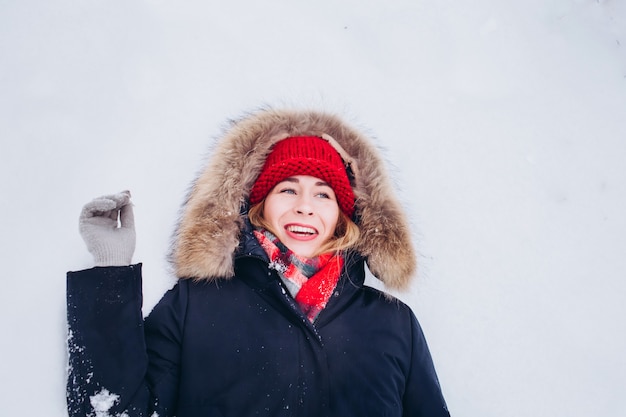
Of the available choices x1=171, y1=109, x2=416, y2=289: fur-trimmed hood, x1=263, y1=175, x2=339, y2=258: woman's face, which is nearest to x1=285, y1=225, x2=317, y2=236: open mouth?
x1=263, y1=175, x2=339, y2=258: woman's face

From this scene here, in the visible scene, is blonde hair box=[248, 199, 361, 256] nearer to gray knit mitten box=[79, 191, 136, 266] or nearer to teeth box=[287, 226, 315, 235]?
teeth box=[287, 226, 315, 235]

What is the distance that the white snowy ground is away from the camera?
7.41ft

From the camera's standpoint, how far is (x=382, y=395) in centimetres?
183

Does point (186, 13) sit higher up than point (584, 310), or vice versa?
point (186, 13)

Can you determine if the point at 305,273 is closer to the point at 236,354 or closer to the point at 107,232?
the point at 236,354

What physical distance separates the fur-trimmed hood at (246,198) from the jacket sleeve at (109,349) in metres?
0.30

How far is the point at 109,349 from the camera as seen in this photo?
153cm

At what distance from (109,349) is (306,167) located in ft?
3.38

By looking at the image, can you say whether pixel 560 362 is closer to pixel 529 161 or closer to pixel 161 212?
pixel 529 161

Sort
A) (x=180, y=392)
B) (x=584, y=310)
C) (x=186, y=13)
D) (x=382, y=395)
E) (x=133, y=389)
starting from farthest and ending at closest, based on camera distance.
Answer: (x=186, y=13), (x=584, y=310), (x=382, y=395), (x=180, y=392), (x=133, y=389)

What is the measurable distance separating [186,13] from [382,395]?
7.92 ft

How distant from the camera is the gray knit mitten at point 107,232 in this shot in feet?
5.38

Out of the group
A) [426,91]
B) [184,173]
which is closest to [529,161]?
[426,91]

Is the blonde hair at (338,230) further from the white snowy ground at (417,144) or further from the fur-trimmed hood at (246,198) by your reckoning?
the white snowy ground at (417,144)
